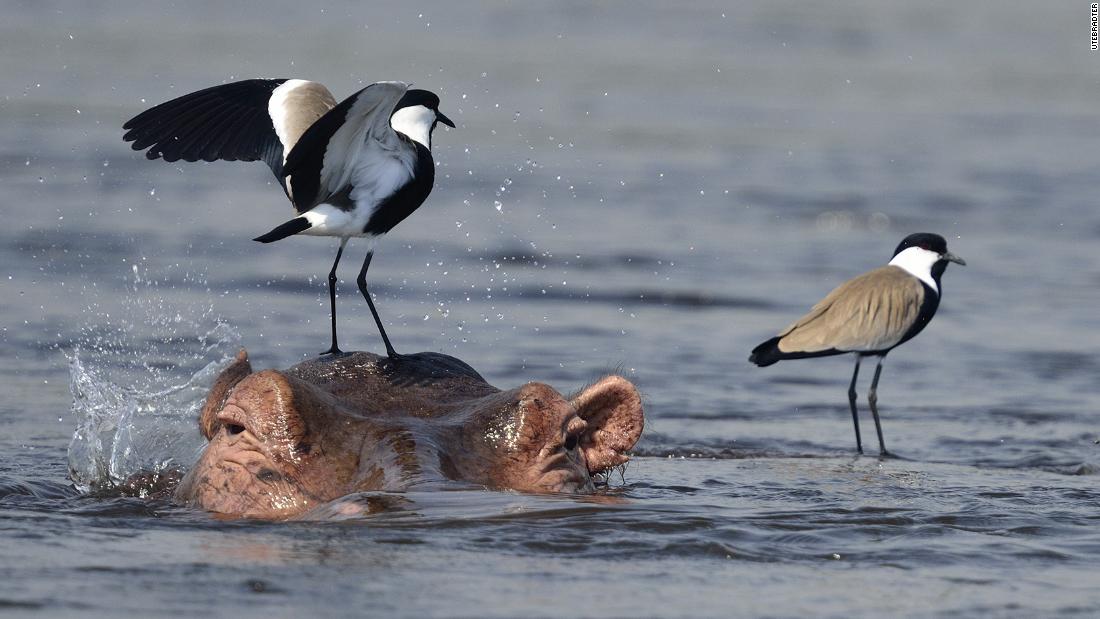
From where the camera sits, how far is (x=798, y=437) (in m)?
8.22

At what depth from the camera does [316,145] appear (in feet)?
19.9

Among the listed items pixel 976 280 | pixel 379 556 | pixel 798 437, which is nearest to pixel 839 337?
pixel 798 437

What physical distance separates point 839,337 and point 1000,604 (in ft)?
15.4

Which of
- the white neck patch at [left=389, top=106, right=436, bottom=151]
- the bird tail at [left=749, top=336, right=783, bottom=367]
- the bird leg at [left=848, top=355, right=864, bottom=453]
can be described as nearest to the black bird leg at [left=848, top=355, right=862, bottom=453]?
the bird leg at [left=848, top=355, right=864, bottom=453]

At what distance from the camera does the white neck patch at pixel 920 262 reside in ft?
32.0

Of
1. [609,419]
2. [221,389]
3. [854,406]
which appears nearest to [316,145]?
[221,389]

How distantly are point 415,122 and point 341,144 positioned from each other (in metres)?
0.49

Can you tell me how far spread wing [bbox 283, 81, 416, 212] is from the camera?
18.9 feet

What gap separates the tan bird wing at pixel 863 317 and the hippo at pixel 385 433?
11.6 feet

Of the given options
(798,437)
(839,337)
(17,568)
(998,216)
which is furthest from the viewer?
(998,216)

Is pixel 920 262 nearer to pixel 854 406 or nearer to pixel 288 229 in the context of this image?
pixel 854 406

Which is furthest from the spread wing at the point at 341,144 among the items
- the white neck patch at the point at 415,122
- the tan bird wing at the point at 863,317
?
the tan bird wing at the point at 863,317

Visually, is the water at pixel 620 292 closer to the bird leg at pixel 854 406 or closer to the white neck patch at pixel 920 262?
the bird leg at pixel 854 406

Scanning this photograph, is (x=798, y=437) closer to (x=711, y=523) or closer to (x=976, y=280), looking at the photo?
(x=711, y=523)
